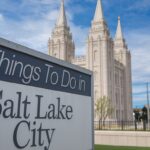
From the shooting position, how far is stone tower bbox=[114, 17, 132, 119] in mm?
77875

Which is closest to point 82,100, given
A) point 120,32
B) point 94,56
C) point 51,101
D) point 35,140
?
point 51,101

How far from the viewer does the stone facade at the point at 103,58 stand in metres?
66.2

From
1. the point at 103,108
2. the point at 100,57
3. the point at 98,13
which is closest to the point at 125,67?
the point at 100,57

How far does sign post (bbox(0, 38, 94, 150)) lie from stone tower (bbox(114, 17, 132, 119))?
2858 inches

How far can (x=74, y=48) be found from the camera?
7575 cm

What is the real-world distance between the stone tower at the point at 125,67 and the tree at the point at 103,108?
16.6 meters

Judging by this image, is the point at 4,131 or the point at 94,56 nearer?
the point at 4,131

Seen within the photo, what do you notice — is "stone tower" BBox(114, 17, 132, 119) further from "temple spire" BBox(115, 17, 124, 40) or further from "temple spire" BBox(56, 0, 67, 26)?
"temple spire" BBox(56, 0, 67, 26)

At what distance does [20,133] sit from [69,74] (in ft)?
4.55

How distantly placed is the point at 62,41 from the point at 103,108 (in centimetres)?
2218

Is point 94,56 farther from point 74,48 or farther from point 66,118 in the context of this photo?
point 66,118

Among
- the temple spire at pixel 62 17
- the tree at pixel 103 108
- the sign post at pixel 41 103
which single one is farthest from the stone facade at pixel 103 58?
the sign post at pixel 41 103

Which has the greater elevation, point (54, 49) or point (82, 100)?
point (54, 49)

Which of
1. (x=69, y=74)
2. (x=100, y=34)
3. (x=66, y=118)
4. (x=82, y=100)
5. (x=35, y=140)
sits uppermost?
(x=100, y=34)
